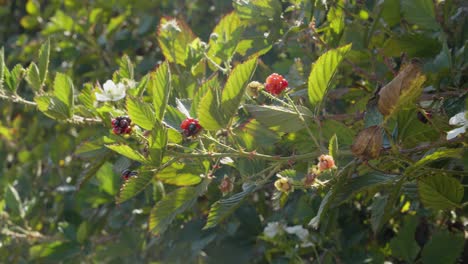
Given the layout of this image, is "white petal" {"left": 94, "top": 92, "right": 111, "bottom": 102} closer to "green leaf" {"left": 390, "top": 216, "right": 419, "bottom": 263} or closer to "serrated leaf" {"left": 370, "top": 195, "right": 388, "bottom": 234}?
"serrated leaf" {"left": 370, "top": 195, "right": 388, "bottom": 234}

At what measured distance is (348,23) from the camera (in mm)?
1413

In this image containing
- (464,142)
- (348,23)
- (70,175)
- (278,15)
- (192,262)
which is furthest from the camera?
(70,175)

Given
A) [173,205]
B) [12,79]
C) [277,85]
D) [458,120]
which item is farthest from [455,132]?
[12,79]

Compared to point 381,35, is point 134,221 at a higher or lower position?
lower

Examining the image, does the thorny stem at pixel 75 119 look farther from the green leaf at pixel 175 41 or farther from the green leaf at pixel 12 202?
the green leaf at pixel 12 202

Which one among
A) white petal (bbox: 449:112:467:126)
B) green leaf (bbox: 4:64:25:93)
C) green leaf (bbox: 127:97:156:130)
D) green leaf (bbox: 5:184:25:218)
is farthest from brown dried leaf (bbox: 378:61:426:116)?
green leaf (bbox: 5:184:25:218)

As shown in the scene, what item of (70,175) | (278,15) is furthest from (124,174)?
(70,175)

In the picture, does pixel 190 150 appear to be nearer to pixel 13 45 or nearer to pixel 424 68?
pixel 424 68

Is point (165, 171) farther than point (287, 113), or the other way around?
point (165, 171)

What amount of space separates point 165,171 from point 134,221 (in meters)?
0.74

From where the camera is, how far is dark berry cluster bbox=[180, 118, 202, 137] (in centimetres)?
99

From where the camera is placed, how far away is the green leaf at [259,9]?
1.29 metres

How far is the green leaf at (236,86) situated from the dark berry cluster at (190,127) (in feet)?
0.16

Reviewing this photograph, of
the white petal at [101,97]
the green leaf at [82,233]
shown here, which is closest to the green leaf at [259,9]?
the white petal at [101,97]
